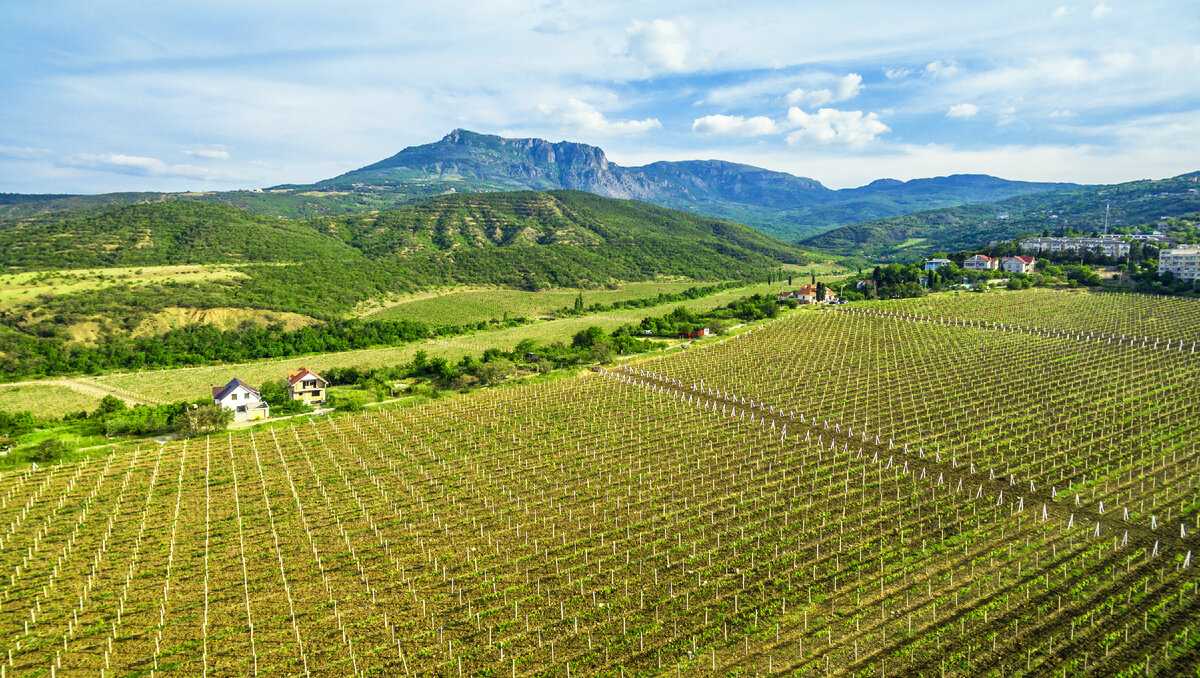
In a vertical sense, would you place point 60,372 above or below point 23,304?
below

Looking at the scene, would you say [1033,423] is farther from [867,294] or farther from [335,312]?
[335,312]

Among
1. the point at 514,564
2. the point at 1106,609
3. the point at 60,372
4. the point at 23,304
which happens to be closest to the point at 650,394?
the point at 514,564

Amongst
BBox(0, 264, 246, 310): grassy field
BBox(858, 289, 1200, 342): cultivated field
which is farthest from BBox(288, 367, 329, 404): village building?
BBox(858, 289, 1200, 342): cultivated field

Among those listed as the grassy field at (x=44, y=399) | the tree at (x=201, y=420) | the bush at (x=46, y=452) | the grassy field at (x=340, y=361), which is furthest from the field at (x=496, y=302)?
the bush at (x=46, y=452)

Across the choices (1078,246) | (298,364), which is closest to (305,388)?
(298,364)

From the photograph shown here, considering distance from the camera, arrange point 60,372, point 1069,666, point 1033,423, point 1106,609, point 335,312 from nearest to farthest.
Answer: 1. point 1069,666
2. point 1106,609
3. point 1033,423
4. point 60,372
5. point 335,312

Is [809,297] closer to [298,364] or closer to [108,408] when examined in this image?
[298,364]
